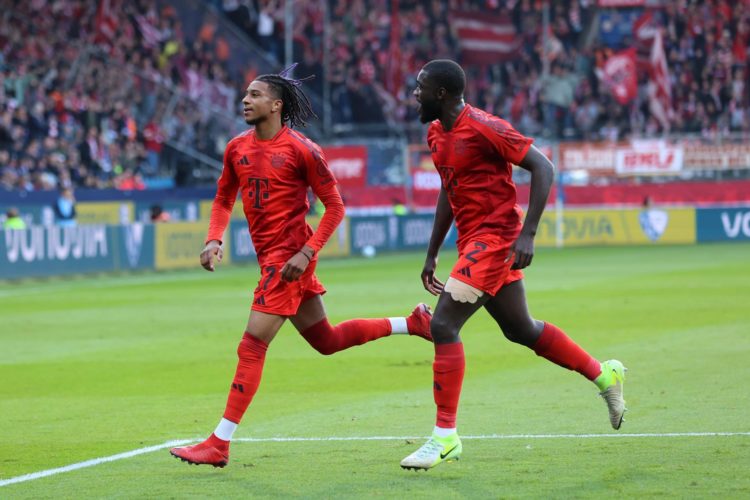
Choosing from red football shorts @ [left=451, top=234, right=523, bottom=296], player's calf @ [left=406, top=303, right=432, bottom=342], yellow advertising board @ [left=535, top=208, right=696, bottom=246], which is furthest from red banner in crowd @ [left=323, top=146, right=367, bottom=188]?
red football shorts @ [left=451, top=234, right=523, bottom=296]

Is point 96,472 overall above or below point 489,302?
below

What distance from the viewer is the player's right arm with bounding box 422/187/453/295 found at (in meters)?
8.09

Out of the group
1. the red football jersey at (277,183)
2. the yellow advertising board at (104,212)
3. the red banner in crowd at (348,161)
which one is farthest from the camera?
the red banner in crowd at (348,161)

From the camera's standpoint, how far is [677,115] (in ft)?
140

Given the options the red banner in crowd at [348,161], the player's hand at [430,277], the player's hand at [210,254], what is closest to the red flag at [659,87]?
the red banner in crowd at [348,161]

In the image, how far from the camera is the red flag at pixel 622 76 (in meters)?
41.3

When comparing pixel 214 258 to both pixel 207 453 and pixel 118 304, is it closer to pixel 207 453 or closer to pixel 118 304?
pixel 207 453

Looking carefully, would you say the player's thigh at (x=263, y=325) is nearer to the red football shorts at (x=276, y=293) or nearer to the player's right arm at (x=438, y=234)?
the red football shorts at (x=276, y=293)

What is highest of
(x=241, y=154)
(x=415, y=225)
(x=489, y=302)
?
(x=241, y=154)

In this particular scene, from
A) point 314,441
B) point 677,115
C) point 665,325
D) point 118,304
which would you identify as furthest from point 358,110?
point 314,441

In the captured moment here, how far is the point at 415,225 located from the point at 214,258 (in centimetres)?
3191

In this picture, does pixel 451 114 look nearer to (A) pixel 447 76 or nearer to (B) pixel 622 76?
(A) pixel 447 76

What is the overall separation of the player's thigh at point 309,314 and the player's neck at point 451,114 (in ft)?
4.48

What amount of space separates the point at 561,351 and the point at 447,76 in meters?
1.71
